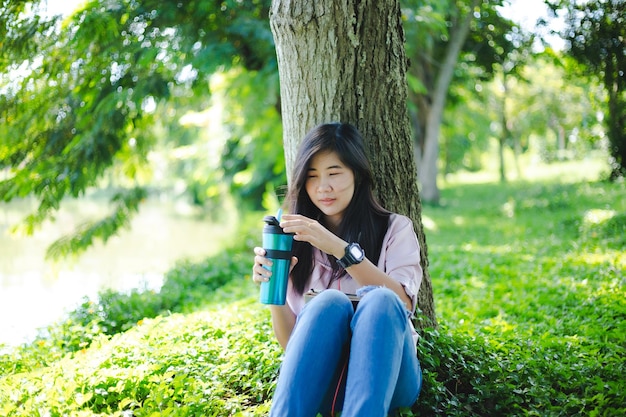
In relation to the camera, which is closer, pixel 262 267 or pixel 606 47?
pixel 262 267

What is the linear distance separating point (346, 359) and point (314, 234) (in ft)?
Result: 1.83

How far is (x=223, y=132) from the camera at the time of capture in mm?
15586

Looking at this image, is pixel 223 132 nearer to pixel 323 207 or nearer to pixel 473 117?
pixel 473 117

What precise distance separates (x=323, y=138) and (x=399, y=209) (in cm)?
71

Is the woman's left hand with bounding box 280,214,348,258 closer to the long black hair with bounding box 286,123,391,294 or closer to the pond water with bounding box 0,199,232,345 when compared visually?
the long black hair with bounding box 286,123,391,294

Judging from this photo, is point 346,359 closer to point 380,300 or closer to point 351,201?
point 380,300

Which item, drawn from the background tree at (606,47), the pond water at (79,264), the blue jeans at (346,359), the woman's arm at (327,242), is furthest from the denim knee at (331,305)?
the background tree at (606,47)

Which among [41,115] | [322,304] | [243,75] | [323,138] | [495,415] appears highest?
[243,75]

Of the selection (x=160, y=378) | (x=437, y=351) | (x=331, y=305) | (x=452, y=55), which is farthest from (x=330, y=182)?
(x=452, y=55)

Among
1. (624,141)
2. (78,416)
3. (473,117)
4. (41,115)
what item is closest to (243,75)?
(41,115)

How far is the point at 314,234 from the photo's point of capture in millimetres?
2596

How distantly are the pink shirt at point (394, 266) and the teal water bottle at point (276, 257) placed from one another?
0.23 metres

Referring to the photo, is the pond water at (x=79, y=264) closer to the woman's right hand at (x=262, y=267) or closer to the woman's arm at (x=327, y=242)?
the woman's right hand at (x=262, y=267)

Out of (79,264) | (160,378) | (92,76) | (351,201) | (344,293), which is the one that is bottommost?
(79,264)
